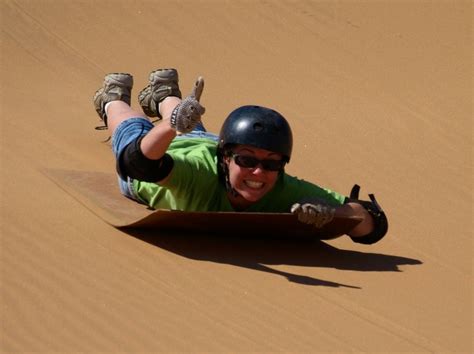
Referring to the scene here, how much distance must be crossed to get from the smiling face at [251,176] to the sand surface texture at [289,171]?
367mm

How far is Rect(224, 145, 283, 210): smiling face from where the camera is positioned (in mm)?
6574

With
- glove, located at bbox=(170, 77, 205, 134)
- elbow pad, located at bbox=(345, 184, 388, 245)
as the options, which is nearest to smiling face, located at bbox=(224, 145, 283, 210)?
glove, located at bbox=(170, 77, 205, 134)

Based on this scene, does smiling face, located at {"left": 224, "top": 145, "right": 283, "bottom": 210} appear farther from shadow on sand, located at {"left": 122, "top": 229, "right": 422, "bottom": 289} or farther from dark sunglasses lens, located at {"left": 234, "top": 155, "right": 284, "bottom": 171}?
shadow on sand, located at {"left": 122, "top": 229, "right": 422, "bottom": 289}

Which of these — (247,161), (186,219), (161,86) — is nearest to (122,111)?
(161,86)

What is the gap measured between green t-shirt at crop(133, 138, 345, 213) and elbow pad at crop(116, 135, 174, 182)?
0.09m

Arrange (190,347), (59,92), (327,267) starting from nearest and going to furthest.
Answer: (190,347) → (327,267) → (59,92)

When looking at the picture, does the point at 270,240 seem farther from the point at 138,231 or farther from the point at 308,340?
the point at 308,340

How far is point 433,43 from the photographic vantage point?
46.1 feet

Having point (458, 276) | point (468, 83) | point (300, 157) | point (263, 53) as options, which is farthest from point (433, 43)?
point (458, 276)

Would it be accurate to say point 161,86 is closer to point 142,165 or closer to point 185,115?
point 142,165

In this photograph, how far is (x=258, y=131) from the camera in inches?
257

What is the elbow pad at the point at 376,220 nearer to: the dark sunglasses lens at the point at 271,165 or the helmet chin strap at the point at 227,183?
the dark sunglasses lens at the point at 271,165

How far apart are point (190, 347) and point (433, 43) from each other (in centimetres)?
931

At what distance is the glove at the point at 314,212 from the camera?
657 cm
